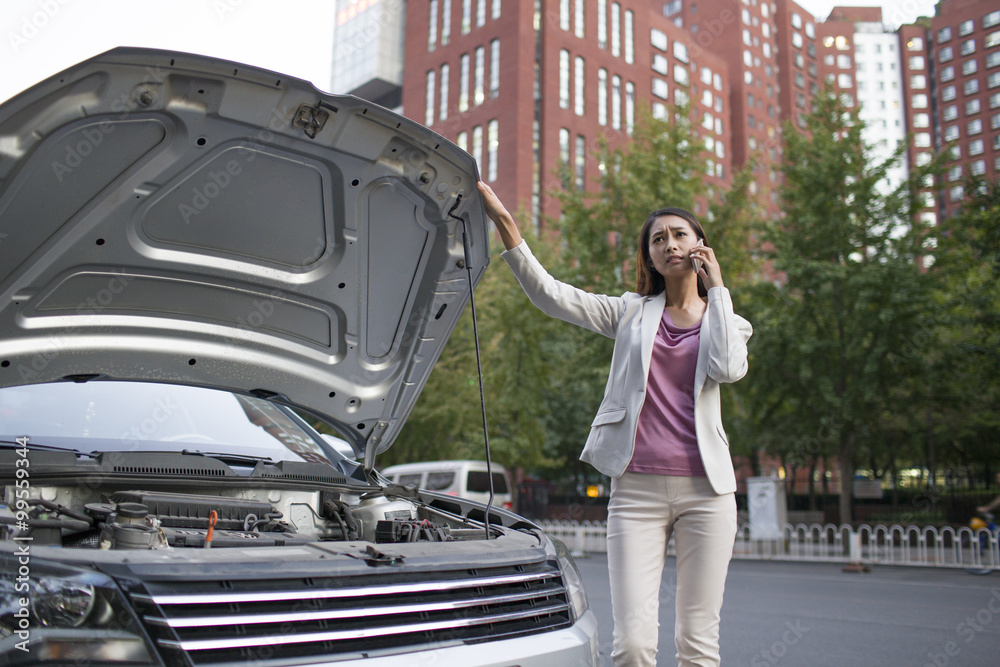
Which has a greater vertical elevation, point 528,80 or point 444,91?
point 444,91

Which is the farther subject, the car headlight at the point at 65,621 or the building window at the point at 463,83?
the building window at the point at 463,83

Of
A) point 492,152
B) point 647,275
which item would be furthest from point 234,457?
point 492,152

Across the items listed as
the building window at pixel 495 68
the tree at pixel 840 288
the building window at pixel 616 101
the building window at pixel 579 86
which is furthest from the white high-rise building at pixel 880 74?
the tree at pixel 840 288

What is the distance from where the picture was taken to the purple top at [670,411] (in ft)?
8.54

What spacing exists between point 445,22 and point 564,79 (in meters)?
10.0

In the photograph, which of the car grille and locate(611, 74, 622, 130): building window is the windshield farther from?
locate(611, 74, 622, 130): building window

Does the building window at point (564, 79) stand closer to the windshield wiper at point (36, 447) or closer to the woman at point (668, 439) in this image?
the woman at point (668, 439)

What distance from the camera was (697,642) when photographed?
2.49 m

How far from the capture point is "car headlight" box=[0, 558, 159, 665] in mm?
1671

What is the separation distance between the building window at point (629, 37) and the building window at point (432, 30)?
13254mm

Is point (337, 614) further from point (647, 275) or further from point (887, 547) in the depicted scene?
point (887, 547)

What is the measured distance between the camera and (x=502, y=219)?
2.98 meters

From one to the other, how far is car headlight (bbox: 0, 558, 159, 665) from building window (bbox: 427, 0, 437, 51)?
55.7 meters

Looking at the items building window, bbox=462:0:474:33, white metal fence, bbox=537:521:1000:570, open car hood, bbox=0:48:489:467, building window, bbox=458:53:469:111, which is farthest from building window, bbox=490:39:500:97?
open car hood, bbox=0:48:489:467
